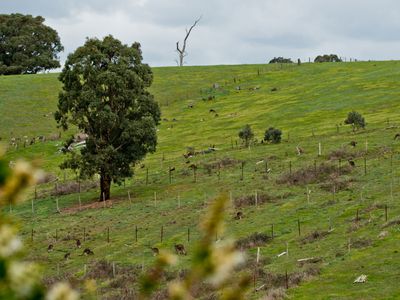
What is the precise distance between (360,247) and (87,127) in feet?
104

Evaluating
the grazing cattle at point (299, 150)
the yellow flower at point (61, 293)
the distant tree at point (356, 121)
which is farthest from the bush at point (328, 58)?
the yellow flower at point (61, 293)

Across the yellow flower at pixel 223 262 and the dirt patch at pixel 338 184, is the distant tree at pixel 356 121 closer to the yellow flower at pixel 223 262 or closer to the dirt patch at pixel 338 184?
the dirt patch at pixel 338 184

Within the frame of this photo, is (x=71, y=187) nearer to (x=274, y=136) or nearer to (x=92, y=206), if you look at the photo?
(x=92, y=206)

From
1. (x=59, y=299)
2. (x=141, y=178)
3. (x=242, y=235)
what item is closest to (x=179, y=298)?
(x=59, y=299)

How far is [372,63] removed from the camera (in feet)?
454

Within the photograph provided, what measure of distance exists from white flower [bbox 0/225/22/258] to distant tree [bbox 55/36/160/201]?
5762 cm

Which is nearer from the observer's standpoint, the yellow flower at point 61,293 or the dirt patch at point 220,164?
the yellow flower at point 61,293

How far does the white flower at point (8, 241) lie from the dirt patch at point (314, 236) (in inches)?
1579

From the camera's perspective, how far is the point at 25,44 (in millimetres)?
152625

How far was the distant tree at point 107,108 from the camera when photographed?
198 feet

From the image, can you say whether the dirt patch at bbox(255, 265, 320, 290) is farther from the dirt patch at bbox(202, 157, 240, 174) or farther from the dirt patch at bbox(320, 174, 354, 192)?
the dirt patch at bbox(202, 157, 240, 174)

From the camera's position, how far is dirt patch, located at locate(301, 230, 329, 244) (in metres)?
41.8

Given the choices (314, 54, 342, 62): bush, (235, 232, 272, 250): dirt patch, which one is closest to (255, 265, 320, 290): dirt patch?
(235, 232, 272, 250): dirt patch

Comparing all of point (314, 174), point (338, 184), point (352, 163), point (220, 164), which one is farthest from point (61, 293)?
point (220, 164)
